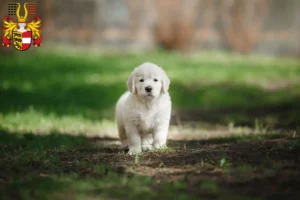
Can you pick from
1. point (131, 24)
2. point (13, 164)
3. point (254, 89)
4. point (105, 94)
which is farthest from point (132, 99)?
point (131, 24)

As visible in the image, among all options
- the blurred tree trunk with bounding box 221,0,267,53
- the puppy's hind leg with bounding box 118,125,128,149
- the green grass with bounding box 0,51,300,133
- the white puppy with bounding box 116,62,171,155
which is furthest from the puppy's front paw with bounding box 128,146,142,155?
the blurred tree trunk with bounding box 221,0,267,53

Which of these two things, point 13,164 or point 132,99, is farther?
point 132,99

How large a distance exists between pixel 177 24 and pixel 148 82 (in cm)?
1497

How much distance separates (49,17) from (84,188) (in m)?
17.8

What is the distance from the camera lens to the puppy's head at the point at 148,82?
584cm

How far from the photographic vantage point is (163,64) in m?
16.0

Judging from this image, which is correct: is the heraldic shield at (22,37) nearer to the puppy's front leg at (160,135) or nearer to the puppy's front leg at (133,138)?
the puppy's front leg at (133,138)

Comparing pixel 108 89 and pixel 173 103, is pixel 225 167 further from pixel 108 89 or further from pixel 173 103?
pixel 108 89

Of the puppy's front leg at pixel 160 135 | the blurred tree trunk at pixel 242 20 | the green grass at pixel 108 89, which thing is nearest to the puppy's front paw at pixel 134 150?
the puppy's front leg at pixel 160 135

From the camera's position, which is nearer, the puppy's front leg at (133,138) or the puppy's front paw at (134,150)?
the puppy's front paw at (134,150)

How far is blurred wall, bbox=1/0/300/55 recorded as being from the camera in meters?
20.8

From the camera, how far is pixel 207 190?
13.1 feet

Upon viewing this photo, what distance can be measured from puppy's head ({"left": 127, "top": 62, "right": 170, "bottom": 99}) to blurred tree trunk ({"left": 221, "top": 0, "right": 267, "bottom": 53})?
15360 mm

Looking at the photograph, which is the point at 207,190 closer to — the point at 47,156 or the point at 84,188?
the point at 84,188
